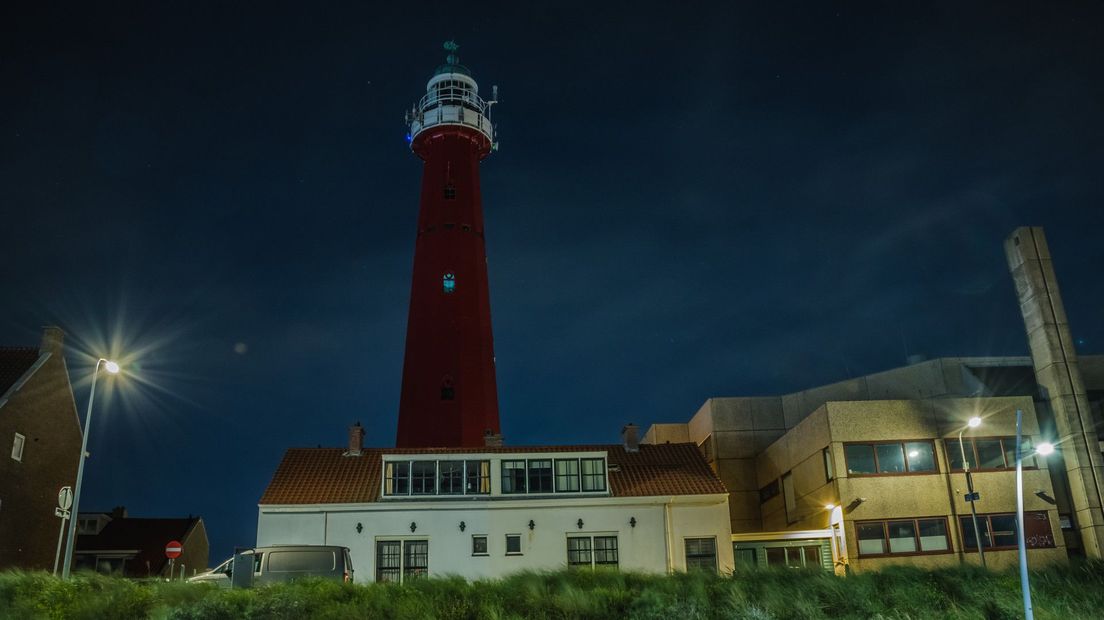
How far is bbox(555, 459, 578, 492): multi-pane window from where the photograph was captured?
35.5 metres

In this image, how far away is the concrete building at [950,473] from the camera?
34562mm

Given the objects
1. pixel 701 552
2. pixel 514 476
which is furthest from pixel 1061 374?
pixel 514 476

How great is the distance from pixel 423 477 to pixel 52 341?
1804 centimetres

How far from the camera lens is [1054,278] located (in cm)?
3884

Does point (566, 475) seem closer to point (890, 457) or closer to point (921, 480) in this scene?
point (890, 457)

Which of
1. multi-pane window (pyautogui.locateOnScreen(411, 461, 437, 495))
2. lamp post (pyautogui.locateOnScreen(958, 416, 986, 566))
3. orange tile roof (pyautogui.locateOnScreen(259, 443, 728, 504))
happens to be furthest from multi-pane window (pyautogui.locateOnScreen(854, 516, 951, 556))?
multi-pane window (pyautogui.locateOnScreen(411, 461, 437, 495))

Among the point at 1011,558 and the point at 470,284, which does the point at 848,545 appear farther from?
the point at 470,284

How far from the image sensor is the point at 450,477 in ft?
116

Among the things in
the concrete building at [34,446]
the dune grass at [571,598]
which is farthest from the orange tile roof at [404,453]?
the dune grass at [571,598]

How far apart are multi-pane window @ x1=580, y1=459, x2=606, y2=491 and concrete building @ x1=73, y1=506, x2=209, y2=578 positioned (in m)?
31.1

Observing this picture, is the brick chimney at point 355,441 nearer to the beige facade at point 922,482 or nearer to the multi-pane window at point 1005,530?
the beige facade at point 922,482

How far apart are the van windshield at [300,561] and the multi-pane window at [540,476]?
1233 centimetres

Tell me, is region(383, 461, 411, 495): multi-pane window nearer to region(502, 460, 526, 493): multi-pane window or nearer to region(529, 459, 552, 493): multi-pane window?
region(502, 460, 526, 493): multi-pane window

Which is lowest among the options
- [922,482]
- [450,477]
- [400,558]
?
[400,558]
